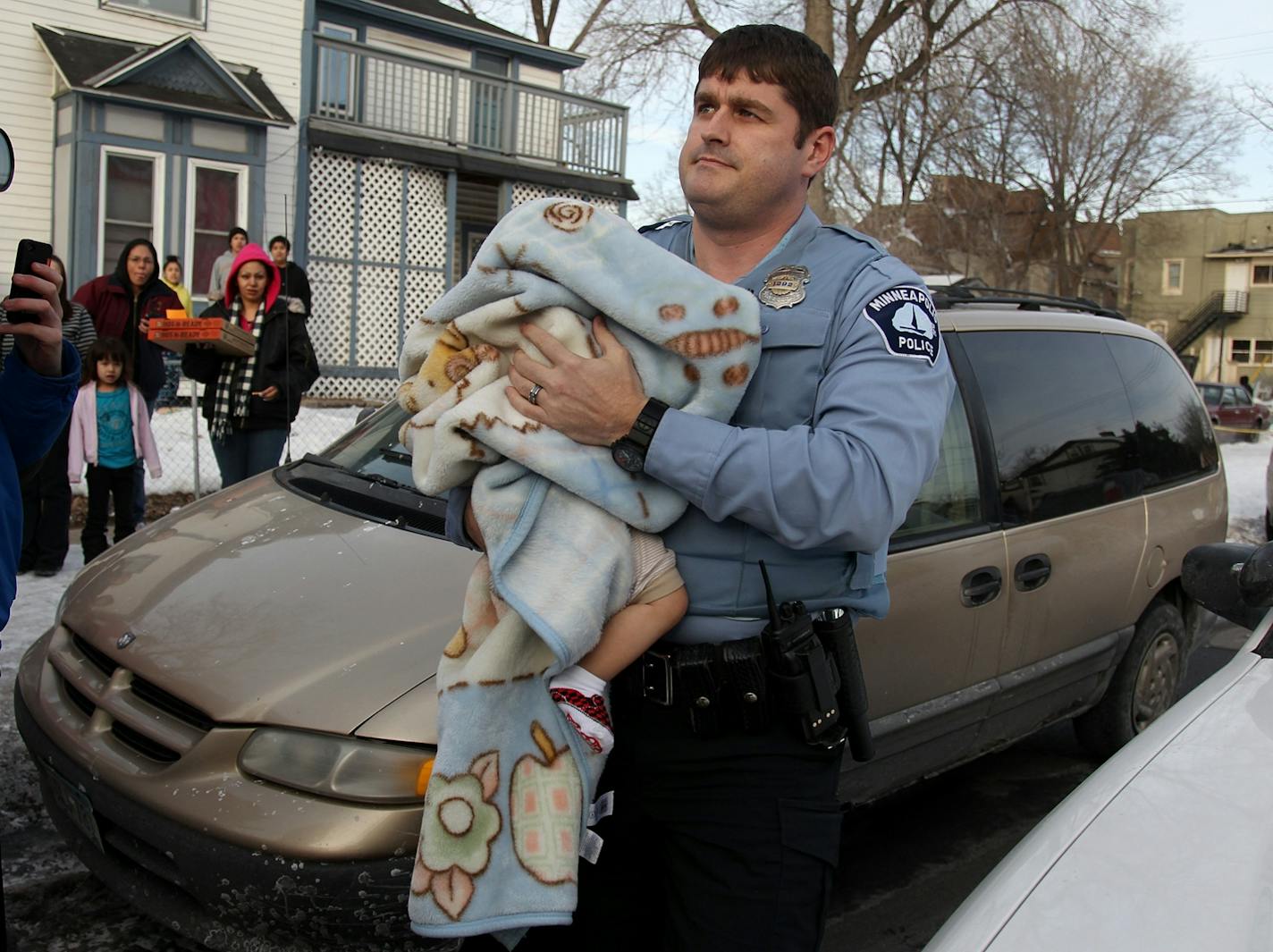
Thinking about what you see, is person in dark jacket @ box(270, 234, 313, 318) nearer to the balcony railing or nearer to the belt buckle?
the belt buckle

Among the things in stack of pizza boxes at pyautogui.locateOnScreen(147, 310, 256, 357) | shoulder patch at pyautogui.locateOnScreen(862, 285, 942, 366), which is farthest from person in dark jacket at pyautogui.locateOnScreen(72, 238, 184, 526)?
shoulder patch at pyautogui.locateOnScreen(862, 285, 942, 366)

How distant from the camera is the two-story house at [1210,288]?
52.8 m

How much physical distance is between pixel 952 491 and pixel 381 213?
14.1 meters

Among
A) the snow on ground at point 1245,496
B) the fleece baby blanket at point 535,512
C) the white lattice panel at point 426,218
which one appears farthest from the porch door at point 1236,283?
the fleece baby blanket at point 535,512

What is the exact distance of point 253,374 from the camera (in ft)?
19.2

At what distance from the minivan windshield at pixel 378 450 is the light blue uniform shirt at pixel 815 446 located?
75.0 inches

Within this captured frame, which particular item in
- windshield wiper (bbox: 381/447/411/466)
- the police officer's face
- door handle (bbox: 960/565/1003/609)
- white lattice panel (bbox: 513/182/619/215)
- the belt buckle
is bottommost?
door handle (bbox: 960/565/1003/609)

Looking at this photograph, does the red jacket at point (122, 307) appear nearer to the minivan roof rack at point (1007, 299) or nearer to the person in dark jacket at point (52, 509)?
the person in dark jacket at point (52, 509)

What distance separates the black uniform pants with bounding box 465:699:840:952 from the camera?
1712 millimetres

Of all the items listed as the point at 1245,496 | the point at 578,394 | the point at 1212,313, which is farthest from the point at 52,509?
the point at 1212,313

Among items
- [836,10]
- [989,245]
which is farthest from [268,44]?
[989,245]

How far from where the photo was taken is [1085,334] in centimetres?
411

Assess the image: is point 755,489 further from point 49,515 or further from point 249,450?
point 49,515

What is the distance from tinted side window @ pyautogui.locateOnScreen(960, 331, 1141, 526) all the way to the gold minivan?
0.01 meters
